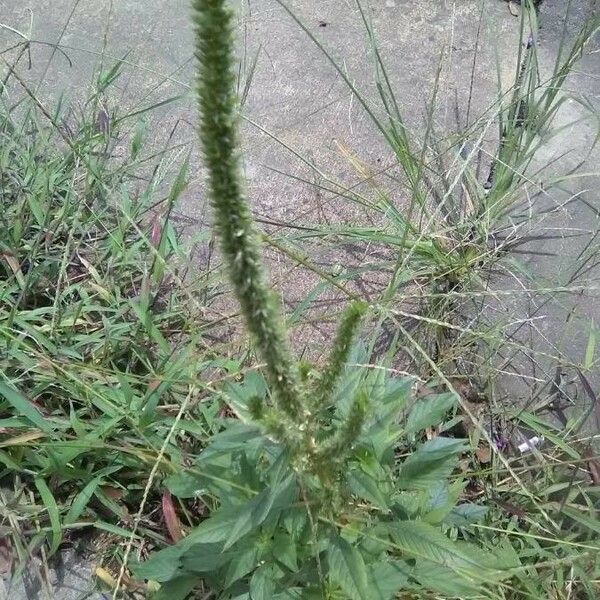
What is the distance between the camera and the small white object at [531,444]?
178 centimetres

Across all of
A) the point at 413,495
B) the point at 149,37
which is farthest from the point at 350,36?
the point at 413,495

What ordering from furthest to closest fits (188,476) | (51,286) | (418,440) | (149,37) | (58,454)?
1. (149,37)
2. (51,286)
3. (418,440)
4. (58,454)
5. (188,476)

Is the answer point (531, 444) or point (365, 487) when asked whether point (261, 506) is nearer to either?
point (365, 487)

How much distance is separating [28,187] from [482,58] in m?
1.47

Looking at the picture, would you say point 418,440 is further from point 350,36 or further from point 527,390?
point 350,36

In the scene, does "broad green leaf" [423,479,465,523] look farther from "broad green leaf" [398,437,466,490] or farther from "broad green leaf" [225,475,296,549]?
"broad green leaf" [225,475,296,549]

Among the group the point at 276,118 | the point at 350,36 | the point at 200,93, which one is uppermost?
the point at 200,93

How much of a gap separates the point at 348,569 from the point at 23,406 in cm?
83

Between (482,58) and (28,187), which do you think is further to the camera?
(482,58)

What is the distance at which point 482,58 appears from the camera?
2461 mm

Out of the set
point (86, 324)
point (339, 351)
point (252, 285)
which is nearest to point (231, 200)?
point (252, 285)

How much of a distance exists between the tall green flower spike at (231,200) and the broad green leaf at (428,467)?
0.41 meters

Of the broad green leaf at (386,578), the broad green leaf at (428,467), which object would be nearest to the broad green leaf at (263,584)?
the broad green leaf at (386,578)

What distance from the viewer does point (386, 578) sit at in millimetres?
1292
